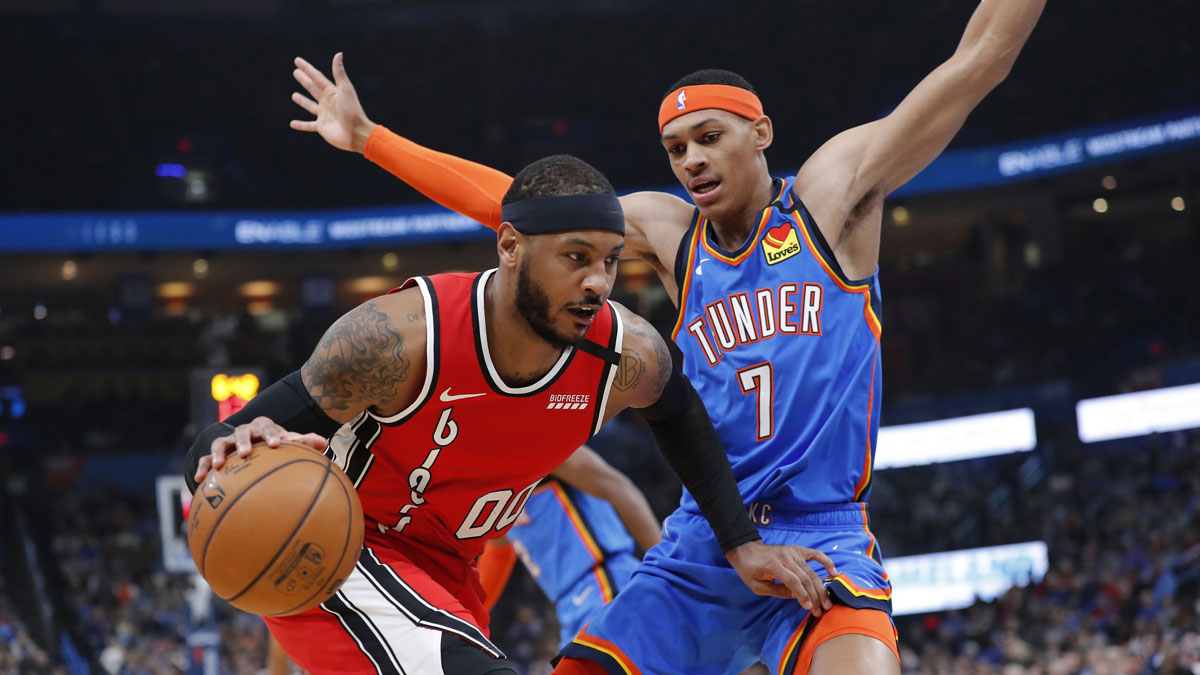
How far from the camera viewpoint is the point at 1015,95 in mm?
23344

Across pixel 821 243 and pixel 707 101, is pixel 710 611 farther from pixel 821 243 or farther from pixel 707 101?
pixel 707 101

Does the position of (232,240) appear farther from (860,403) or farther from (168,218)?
(860,403)

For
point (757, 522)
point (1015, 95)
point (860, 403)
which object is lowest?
point (757, 522)

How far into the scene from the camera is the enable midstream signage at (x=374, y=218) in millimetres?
21219

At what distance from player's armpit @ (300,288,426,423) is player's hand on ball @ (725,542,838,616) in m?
1.11

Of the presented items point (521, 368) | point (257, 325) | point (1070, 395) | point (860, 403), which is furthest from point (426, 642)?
point (257, 325)

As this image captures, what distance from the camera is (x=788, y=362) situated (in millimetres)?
3738

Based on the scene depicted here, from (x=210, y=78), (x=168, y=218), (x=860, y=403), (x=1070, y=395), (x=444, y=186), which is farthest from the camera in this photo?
(x=210, y=78)

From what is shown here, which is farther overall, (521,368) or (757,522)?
(757,522)

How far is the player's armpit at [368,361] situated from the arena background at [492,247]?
14813 millimetres

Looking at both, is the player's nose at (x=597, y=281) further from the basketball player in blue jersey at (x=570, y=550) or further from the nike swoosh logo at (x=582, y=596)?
the nike swoosh logo at (x=582, y=596)

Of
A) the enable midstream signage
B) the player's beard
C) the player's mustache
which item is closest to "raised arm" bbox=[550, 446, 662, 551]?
the player's beard

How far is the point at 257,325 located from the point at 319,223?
313cm

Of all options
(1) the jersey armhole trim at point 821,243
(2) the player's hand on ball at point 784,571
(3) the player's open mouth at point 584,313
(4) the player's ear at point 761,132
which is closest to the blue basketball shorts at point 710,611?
(2) the player's hand on ball at point 784,571
